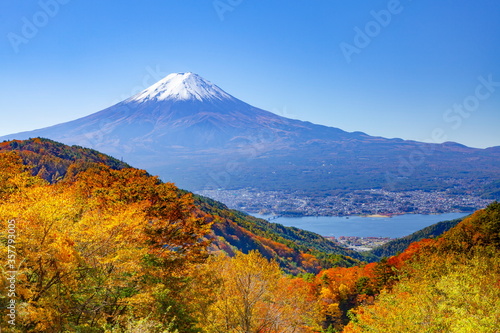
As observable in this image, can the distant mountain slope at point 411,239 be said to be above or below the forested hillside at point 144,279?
below

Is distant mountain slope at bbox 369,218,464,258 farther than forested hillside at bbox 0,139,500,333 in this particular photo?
Yes

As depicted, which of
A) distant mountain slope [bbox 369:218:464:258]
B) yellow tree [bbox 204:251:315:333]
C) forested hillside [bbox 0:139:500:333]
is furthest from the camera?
distant mountain slope [bbox 369:218:464:258]

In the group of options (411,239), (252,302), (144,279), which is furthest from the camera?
(411,239)

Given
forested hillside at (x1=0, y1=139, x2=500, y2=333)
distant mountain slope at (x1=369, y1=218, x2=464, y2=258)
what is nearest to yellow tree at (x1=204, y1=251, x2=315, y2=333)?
forested hillside at (x1=0, y1=139, x2=500, y2=333)

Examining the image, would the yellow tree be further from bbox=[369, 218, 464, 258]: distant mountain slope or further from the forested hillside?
bbox=[369, 218, 464, 258]: distant mountain slope

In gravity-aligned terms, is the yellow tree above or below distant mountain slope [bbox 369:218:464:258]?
above

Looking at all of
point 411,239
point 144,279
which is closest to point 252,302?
point 144,279

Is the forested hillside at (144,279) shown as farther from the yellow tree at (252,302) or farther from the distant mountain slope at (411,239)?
the distant mountain slope at (411,239)

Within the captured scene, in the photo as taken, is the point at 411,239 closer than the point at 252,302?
No

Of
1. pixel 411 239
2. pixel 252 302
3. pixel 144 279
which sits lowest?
pixel 411 239

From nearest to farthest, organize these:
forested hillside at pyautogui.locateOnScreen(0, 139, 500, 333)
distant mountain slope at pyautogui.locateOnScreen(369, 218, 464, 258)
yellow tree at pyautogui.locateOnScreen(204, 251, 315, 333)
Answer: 1. forested hillside at pyautogui.locateOnScreen(0, 139, 500, 333)
2. yellow tree at pyautogui.locateOnScreen(204, 251, 315, 333)
3. distant mountain slope at pyautogui.locateOnScreen(369, 218, 464, 258)

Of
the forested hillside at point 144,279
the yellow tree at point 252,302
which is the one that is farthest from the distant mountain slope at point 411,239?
the yellow tree at point 252,302

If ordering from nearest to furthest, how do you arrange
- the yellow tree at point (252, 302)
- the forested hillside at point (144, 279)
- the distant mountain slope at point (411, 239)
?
the forested hillside at point (144, 279) → the yellow tree at point (252, 302) → the distant mountain slope at point (411, 239)

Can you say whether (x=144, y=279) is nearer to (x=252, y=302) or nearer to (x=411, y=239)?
(x=252, y=302)
